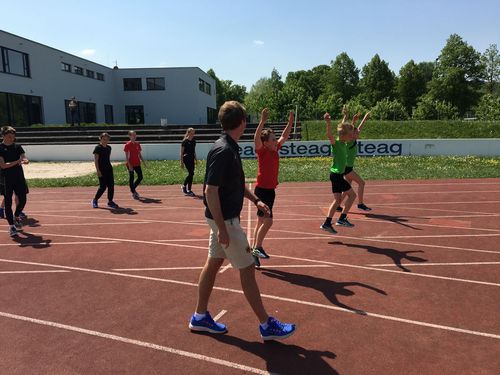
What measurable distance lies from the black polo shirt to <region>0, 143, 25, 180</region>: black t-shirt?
228 inches

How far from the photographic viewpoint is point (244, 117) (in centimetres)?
376

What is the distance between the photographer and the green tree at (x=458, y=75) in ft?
193

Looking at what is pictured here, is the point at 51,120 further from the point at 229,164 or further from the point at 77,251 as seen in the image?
the point at 229,164

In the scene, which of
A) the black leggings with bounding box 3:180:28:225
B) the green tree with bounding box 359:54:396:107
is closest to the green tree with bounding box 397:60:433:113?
the green tree with bounding box 359:54:396:107

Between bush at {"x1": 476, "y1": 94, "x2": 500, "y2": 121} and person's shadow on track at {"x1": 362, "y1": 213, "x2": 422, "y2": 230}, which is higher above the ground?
bush at {"x1": 476, "y1": 94, "x2": 500, "y2": 121}

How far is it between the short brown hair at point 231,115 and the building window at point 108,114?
4320 centimetres

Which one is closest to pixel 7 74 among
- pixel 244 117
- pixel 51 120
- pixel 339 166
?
pixel 51 120

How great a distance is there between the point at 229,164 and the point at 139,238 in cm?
481

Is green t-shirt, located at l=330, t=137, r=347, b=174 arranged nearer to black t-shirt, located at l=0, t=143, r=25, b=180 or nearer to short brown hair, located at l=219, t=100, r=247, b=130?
short brown hair, located at l=219, t=100, r=247, b=130

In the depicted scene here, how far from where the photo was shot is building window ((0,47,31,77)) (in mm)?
30141

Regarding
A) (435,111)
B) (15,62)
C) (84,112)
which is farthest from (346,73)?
(15,62)

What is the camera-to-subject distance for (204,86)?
5203cm

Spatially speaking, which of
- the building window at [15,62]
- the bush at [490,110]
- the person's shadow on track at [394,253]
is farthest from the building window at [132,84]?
the person's shadow on track at [394,253]

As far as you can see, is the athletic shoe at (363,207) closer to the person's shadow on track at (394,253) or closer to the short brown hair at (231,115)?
the person's shadow on track at (394,253)
